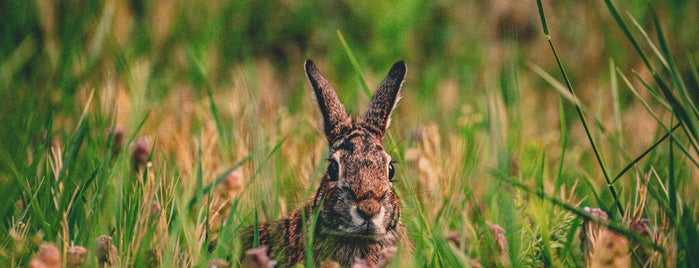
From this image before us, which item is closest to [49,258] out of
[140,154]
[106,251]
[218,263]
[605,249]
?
[106,251]

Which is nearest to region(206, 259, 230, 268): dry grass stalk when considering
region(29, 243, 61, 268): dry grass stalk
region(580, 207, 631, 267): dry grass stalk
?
region(29, 243, 61, 268): dry grass stalk

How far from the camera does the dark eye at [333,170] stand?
310cm

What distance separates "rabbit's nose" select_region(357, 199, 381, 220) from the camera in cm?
293

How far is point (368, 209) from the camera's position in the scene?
2.92 meters

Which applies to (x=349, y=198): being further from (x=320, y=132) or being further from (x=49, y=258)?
(x=320, y=132)

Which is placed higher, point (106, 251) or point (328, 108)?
point (328, 108)

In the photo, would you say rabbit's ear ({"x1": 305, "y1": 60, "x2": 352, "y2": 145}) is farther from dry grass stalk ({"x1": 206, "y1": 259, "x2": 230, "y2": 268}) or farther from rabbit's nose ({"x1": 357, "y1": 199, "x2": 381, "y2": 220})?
dry grass stalk ({"x1": 206, "y1": 259, "x2": 230, "y2": 268})

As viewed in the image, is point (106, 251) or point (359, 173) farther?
point (359, 173)

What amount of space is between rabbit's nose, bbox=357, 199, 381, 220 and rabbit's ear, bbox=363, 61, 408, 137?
40cm

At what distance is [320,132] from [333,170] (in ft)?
4.59

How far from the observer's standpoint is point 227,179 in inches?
139

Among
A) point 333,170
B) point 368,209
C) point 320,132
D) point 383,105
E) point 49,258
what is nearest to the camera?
point 49,258

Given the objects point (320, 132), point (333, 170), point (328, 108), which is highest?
point (328, 108)

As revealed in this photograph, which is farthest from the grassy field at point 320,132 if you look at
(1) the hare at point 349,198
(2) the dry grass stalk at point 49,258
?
(1) the hare at point 349,198
